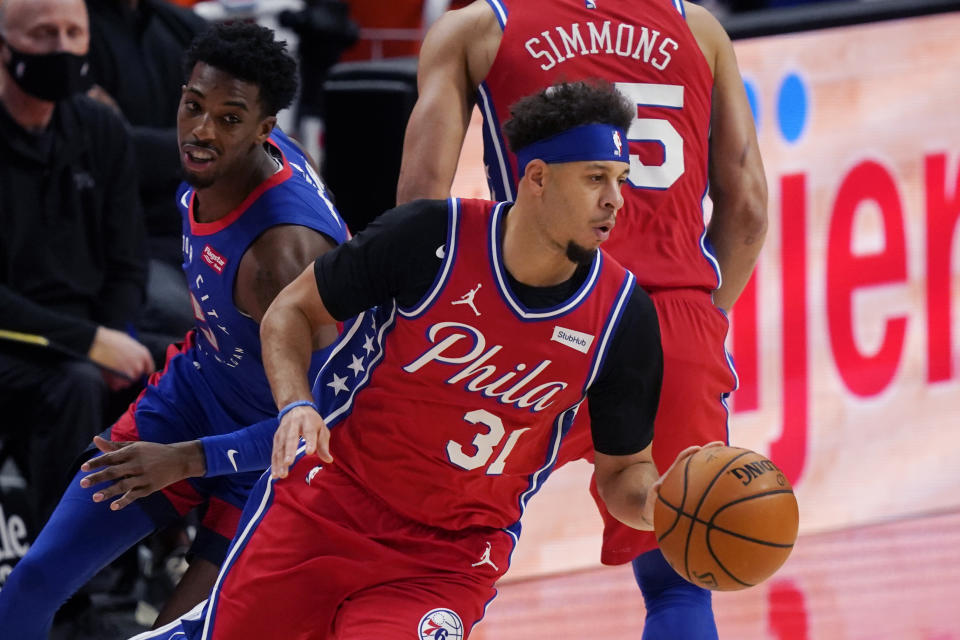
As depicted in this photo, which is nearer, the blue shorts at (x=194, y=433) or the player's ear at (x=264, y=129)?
the player's ear at (x=264, y=129)

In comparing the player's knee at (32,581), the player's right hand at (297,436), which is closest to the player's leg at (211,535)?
the player's knee at (32,581)

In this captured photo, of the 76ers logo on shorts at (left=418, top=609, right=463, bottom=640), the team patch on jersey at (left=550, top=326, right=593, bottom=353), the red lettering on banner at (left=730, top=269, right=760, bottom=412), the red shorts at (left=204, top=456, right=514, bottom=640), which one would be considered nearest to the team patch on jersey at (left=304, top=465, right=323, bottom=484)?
the red shorts at (left=204, top=456, right=514, bottom=640)

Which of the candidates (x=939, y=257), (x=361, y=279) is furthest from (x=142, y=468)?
(x=939, y=257)

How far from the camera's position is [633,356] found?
11.4 feet

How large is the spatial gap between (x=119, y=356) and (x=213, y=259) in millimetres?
1644

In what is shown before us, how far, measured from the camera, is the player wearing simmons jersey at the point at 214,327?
3758 millimetres

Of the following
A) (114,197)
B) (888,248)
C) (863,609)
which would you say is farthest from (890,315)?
(114,197)

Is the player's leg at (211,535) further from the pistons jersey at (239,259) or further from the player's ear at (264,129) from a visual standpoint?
the player's ear at (264,129)

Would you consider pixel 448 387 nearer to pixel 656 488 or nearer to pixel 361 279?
pixel 361 279

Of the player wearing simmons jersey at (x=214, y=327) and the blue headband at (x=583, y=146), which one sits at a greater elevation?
the blue headband at (x=583, y=146)

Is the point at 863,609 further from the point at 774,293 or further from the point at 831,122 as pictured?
the point at 831,122

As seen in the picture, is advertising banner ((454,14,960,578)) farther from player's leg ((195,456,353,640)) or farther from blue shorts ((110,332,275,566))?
player's leg ((195,456,353,640))

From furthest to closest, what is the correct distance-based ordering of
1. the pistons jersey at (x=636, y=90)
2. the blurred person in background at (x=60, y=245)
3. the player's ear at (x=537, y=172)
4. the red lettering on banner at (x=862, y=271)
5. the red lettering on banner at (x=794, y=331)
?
the red lettering on banner at (x=862, y=271) < the red lettering on banner at (x=794, y=331) < the blurred person in background at (x=60, y=245) < the pistons jersey at (x=636, y=90) < the player's ear at (x=537, y=172)

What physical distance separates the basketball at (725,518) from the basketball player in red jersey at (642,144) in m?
0.50
